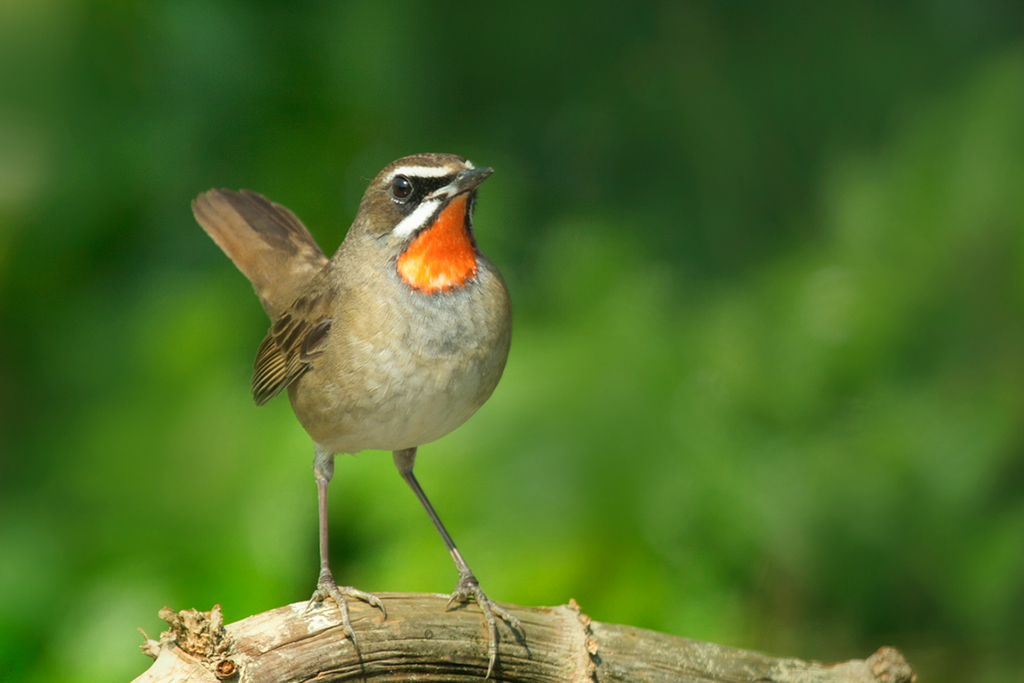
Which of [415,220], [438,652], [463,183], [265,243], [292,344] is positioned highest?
[265,243]

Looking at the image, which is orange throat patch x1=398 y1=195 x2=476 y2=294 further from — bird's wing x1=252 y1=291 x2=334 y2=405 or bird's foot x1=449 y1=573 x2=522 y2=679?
bird's foot x1=449 y1=573 x2=522 y2=679

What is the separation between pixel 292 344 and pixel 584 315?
1972 millimetres

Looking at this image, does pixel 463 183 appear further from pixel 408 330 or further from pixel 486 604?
pixel 486 604

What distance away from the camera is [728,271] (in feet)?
19.2

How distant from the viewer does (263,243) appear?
4.25m

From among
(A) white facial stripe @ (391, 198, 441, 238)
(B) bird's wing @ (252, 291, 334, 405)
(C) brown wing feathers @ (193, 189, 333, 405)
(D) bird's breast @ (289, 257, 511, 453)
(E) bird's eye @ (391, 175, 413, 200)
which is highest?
(C) brown wing feathers @ (193, 189, 333, 405)

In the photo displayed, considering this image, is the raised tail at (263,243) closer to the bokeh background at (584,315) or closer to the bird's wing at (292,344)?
the bird's wing at (292,344)

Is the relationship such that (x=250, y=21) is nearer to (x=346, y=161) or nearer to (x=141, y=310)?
(x=346, y=161)

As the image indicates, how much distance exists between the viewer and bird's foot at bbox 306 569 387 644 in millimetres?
2828

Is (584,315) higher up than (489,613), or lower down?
higher up

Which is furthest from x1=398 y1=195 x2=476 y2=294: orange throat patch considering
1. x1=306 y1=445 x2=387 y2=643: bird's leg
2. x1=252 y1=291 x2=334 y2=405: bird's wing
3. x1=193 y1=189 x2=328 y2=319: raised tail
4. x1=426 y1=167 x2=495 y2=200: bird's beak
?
x1=193 y1=189 x2=328 y2=319: raised tail

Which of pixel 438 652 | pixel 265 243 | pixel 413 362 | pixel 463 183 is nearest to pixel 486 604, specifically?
pixel 438 652

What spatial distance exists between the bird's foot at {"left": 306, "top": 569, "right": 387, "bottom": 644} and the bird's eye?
3.74ft

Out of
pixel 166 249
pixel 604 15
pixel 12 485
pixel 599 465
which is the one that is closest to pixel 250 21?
pixel 166 249
